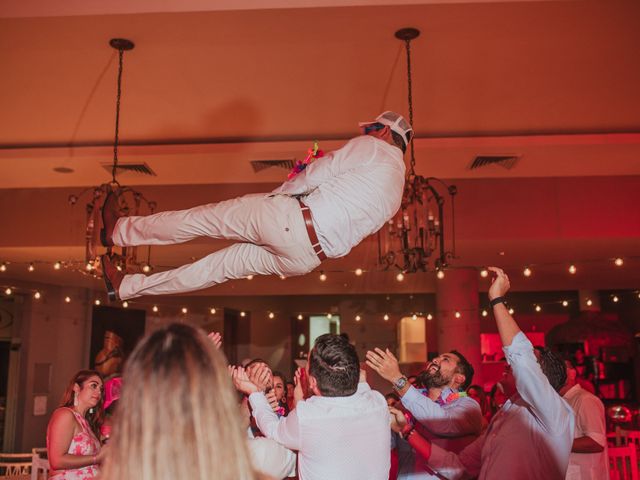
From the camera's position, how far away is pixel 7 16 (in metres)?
4.31

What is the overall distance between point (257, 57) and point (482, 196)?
4402 millimetres

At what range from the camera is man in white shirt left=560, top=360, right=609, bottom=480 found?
3.94m

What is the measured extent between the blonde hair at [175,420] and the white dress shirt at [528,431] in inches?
58.1

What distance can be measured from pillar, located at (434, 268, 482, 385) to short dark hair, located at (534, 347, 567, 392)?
7.73 m

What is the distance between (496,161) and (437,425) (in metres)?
4.54

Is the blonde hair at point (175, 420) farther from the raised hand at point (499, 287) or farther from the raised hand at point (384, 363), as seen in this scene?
the raised hand at point (384, 363)

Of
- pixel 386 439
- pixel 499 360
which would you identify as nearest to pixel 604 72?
pixel 386 439

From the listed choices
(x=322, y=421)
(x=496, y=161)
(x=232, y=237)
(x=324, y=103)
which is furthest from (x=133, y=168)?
(x=322, y=421)

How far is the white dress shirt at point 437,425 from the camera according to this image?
3316 mm

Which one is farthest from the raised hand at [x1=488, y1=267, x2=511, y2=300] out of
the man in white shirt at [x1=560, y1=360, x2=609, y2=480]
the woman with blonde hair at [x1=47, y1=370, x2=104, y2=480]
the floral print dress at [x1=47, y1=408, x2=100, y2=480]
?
the floral print dress at [x1=47, y1=408, x2=100, y2=480]

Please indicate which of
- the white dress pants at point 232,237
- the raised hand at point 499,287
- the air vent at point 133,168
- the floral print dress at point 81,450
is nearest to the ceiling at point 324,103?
→ the air vent at point 133,168

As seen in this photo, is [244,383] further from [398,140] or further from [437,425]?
[398,140]

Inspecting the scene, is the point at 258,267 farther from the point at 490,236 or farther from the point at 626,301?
the point at 626,301

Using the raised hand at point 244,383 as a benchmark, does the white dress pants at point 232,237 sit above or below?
above
